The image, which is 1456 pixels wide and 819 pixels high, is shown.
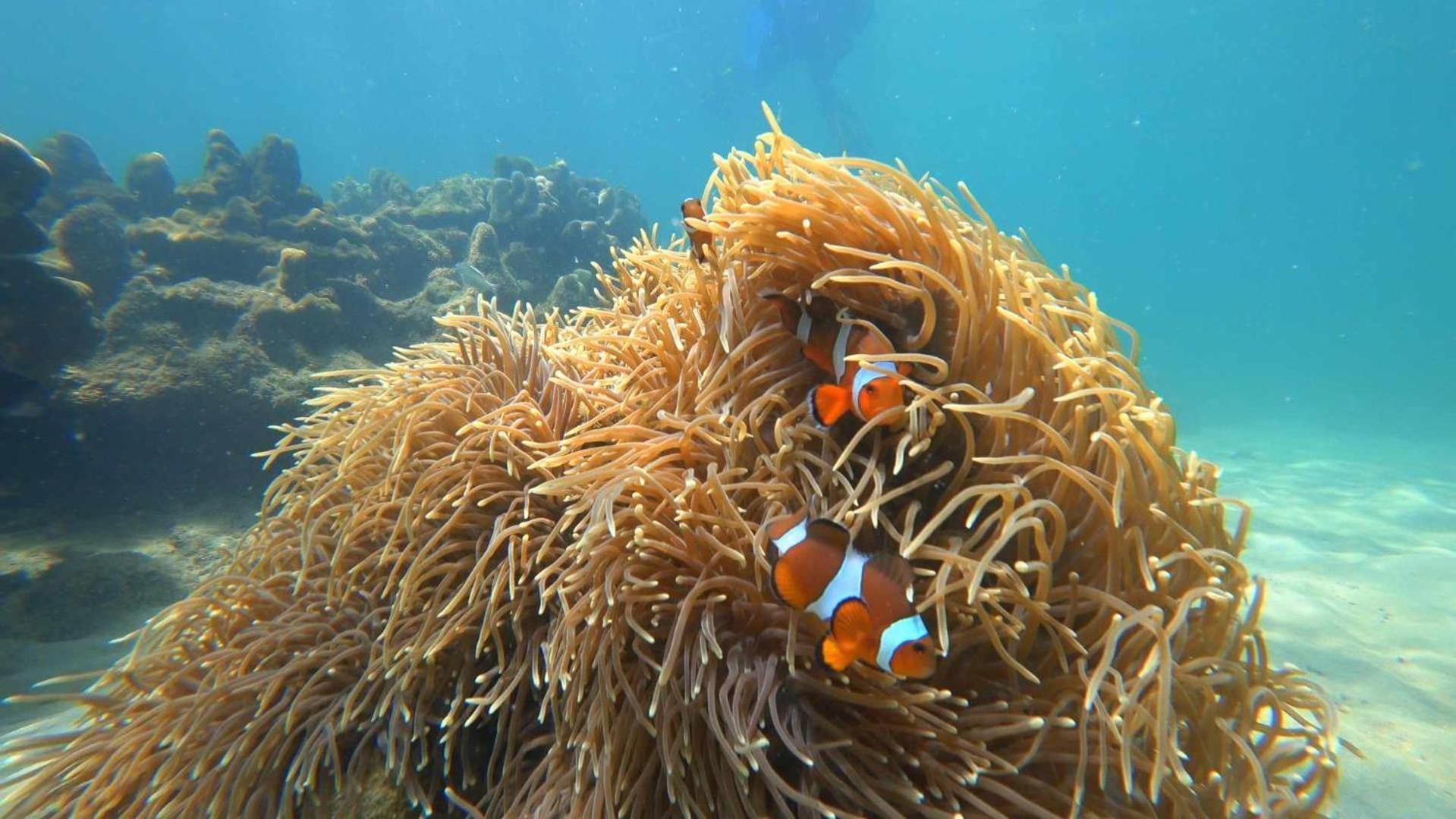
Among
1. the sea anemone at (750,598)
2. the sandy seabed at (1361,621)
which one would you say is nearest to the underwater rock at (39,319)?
the sandy seabed at (1361,621)

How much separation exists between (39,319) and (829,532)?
7550 millimetres

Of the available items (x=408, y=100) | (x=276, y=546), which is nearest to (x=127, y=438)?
(x=276, y=546)

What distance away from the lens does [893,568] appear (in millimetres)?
1399

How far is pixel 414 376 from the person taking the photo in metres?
2.51

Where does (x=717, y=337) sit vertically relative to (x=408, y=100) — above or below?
below

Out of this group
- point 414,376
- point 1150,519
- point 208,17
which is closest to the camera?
point 1150,519

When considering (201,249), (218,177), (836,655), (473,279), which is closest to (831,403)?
(836,655)

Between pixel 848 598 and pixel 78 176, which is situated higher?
pixel 78 176

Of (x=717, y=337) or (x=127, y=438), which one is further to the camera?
(x=127, y=438)

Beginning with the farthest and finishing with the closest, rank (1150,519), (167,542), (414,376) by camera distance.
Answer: (167,542), (414,376), (1150,519)

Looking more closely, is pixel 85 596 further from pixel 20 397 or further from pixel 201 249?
pixel 201 249

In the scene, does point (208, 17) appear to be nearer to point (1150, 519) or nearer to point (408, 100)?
point (408, 100)

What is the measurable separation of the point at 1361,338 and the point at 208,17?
443 feet

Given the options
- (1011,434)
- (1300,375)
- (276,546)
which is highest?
(1300,375)
